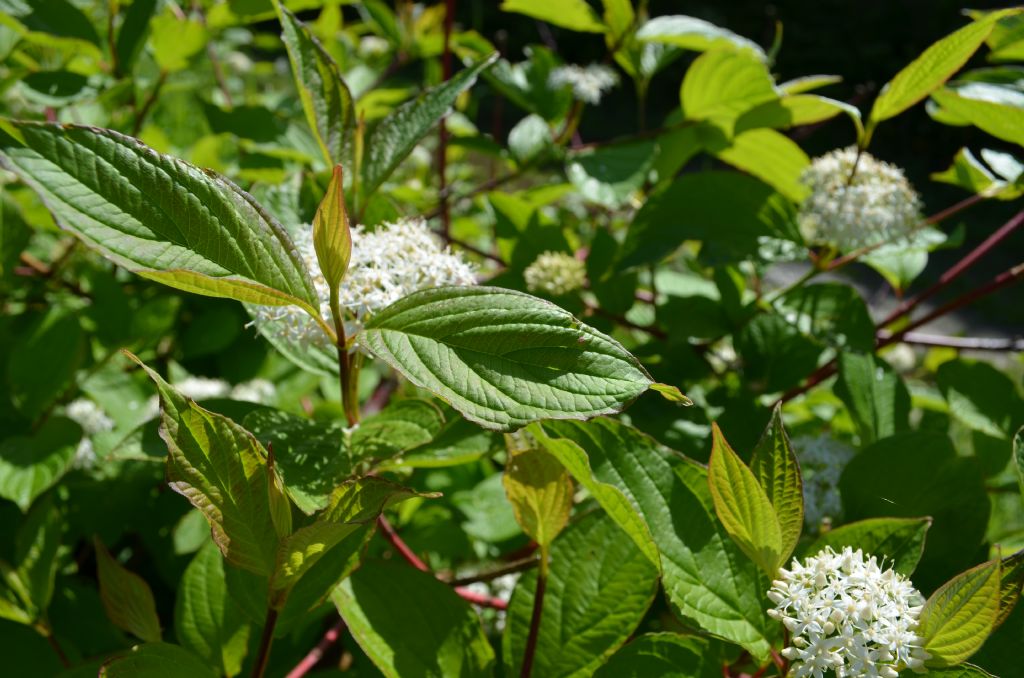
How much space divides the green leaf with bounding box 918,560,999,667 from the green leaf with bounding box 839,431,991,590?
8.1 inches

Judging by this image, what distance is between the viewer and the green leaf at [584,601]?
2.42 ft

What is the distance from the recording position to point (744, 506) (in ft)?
2.00

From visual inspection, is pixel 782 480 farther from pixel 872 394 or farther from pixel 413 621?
pixel 872 394

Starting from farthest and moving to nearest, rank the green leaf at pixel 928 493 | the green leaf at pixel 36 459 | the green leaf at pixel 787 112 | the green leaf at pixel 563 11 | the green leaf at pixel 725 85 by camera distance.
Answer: the green leaf at pixel 563 11 < the green leaf at pixel 725 85 < the green leaf at pixel 787 112 < the green leaf at pixel 36 459 < the green leaf at pixel 928 493

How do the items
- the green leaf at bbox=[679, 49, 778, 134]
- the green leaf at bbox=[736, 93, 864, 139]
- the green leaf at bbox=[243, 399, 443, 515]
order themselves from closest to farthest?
the green leaf at bbox=[243, 399, 443, 515] → the green leaf at bbox=[736, 93, 864, 139] → the green leaf at bbox=[679, 49, 778, 134]

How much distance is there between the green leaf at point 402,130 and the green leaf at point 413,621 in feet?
1.23

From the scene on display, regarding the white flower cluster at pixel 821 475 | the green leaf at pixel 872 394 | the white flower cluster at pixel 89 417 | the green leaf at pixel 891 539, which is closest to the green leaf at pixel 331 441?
the green leaf at pixel 891 539

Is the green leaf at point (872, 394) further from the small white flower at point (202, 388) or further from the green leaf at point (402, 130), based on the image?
the small white flower at point (202, 388)

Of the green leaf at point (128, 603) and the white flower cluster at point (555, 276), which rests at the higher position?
the white flower cluster at point (555, 276)

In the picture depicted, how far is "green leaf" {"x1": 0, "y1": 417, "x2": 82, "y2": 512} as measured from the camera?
0.91 m

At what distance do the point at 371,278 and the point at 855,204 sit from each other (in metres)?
0.67

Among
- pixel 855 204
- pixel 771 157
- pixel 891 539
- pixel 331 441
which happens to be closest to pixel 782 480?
pixel 891 539

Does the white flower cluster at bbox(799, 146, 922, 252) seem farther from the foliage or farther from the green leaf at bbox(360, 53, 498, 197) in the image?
the green leaf at bbox(360, 53, 498, 197)

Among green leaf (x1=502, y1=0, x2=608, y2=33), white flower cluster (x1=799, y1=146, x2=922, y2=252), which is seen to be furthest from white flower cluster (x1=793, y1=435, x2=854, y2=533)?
green leaf (x1=502, y1=0, x2=608, y2=33)
